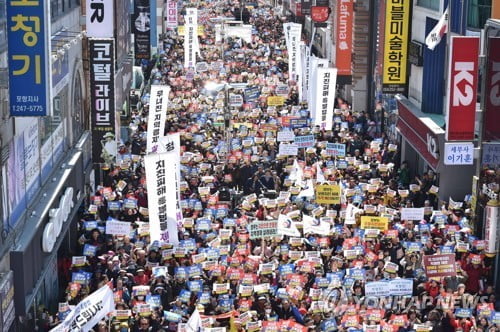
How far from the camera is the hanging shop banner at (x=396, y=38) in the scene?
37312 millimetres

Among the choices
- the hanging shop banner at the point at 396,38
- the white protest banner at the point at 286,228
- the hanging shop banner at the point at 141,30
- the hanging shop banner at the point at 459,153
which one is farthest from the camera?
the hanging shop banner at the point at 141,30

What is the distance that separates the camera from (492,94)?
2419 cm

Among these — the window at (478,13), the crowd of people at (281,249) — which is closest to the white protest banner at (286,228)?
the crowd of people at (281,249)

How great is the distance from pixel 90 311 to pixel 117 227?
5863 millimetres

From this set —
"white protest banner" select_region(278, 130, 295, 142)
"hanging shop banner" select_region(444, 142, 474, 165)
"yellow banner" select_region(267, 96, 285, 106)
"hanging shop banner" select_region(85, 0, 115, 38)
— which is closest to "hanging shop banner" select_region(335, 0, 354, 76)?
"yellow banner" select_region(267, 96, 285, 106)

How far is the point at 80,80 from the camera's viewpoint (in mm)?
31641

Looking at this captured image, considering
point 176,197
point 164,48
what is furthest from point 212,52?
point 176,197

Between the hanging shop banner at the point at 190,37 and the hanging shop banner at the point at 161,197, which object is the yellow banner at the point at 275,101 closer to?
the hanging shop banner at the point at 190,37

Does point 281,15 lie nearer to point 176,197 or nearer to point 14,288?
point 176,197

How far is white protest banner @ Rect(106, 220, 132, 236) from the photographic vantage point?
25.0m

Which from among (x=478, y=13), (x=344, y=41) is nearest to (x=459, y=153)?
(x=478, y=13)

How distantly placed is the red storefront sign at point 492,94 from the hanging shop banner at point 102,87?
10.8 meters

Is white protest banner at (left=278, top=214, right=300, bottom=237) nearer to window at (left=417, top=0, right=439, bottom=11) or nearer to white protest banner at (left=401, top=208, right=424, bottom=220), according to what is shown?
white protest banner at (left=401, top=208, right=424, bottom=220)

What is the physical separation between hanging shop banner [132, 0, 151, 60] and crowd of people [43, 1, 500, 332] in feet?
59.1
